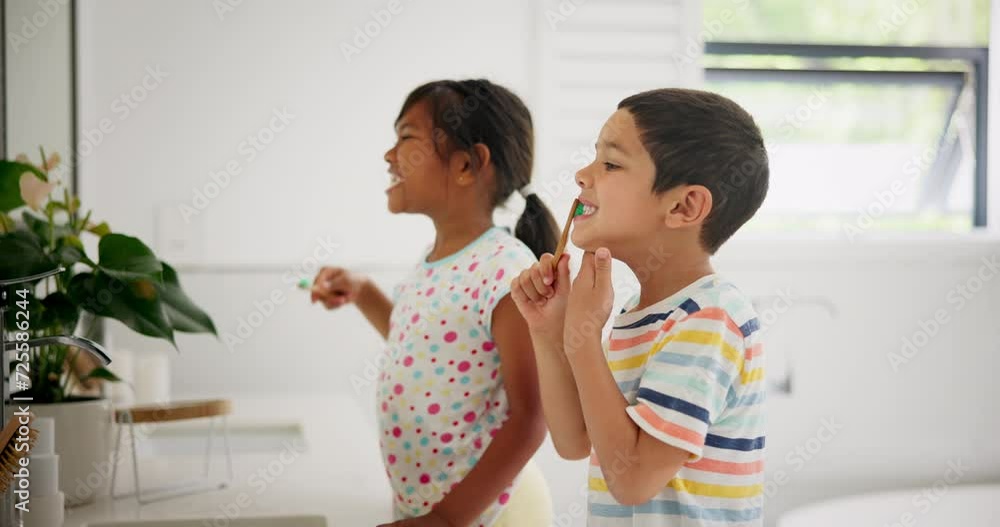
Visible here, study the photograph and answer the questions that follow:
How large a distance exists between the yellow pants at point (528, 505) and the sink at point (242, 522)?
21cm

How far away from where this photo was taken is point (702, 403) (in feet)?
2.67

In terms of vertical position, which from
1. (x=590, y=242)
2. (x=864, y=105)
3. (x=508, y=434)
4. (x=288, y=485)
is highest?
(x=864, y=105)

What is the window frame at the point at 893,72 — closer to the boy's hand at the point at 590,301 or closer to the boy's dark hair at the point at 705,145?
the boy's dark hair at the point at 705,145

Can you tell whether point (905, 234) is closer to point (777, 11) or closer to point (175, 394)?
point (777, 11)

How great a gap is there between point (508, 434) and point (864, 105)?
7.87 ft

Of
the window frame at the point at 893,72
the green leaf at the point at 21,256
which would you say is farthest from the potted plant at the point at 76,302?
the window frame at the point at 893,72

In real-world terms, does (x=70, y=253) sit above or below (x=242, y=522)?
above

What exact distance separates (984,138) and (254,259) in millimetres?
2171

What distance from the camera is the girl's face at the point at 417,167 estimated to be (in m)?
1.20

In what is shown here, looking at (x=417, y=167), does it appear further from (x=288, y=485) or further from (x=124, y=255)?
(x=288, y=485)

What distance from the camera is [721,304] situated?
2.81 ft

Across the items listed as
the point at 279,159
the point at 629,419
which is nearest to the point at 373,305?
the point at 629,419

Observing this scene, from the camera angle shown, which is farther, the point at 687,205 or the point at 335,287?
the point at 335,287

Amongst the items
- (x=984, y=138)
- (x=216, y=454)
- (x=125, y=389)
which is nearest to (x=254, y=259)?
(x=125, y=389)
